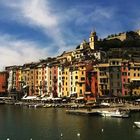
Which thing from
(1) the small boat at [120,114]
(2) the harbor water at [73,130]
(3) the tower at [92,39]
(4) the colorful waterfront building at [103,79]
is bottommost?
(2) the harbor water at [73,130]

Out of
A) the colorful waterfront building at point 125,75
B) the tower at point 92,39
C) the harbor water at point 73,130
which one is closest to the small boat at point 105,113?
the harbor water at point 73,130

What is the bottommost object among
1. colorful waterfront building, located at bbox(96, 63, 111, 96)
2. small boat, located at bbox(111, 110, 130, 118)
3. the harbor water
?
the harbor water

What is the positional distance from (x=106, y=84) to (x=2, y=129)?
5018 cm

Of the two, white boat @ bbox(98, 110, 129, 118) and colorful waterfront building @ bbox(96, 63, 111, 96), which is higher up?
colorful waterfront building @ bbox(96, 63, 111, 96)

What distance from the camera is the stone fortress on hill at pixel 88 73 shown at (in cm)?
10306

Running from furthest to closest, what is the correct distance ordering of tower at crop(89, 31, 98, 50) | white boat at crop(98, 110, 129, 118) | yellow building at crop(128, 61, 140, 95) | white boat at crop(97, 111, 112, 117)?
tower at crop(89, 31, 98, 50), yellow building at crop(128, 61, 140, 95), white boat at crop(97, 111, 112, 117), white boat at crop(98, 110, 129, 118)

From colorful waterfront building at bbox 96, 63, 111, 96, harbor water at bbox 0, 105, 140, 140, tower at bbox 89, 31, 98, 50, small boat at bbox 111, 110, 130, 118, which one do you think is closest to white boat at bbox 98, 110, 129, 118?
small boat at bbox 111, 110, 130, 118

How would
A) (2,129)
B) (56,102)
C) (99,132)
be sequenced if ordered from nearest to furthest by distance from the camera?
(99,132) → (2,129) → (56,102)

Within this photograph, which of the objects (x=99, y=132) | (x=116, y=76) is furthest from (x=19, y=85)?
(x=99, y=132)

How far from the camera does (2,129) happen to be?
187ft

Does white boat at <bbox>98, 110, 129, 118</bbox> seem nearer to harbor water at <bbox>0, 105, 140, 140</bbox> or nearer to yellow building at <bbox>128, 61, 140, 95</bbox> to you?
harbor water at <bbox>0, 105, 140, 140</bbox>

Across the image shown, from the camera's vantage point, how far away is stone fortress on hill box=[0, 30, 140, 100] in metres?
103

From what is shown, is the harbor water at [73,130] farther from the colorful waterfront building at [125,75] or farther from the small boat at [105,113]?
the colorful waterfront building at [125,75]

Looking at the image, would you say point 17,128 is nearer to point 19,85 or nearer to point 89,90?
point 89,90
